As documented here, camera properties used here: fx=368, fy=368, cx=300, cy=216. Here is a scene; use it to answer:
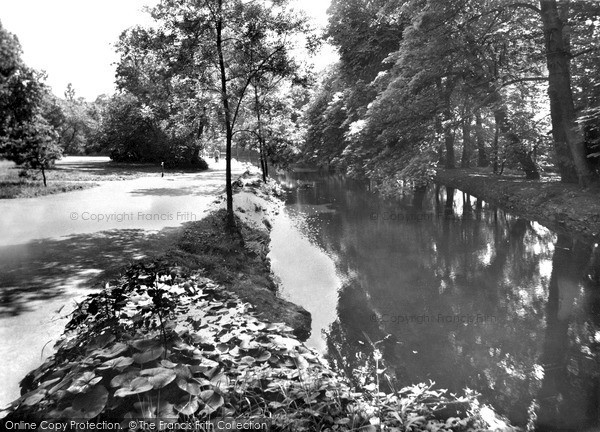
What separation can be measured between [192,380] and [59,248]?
7186 millimetres

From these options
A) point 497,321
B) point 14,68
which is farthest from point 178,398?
point 14,68

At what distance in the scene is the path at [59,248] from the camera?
4.87m

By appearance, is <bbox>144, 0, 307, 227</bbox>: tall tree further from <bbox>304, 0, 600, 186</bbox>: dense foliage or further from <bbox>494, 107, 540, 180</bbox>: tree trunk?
<bbox>494, 107, 540, 180</bbox>: tree trunk

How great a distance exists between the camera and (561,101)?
1520cm

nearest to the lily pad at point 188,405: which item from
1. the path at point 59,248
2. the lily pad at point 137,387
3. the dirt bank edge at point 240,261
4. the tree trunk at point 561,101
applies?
the lily pad at point 137,387

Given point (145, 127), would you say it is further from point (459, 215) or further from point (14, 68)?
point (459, 215)

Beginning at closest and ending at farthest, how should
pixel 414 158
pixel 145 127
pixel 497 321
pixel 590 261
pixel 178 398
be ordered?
pixel 178 398 < pixel 497 321 < pixel 590 261 < pixel 414 158 < pixel 145 127

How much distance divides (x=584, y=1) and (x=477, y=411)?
684 inches

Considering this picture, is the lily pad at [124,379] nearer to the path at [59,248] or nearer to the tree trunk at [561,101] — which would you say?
the path at [59,248]

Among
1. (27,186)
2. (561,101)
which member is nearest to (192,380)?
(561,101)

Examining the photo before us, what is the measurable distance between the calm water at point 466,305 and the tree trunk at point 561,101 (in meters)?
3.01

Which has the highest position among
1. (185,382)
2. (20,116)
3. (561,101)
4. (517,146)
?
(561,101)

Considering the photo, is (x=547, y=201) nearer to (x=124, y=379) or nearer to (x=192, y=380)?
(x=192, y=380)

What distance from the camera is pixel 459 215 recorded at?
63.8ft
